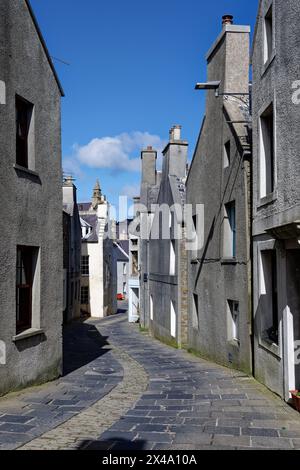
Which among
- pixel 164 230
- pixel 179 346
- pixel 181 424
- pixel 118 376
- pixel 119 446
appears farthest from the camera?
pixel 164 230

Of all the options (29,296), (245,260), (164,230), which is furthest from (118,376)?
(164,230)

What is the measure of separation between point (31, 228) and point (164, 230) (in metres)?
14.2

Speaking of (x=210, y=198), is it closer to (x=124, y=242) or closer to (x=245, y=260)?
(x=245, y=260)

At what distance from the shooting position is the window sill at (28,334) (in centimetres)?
1015

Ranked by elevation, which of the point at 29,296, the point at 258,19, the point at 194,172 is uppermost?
the point at 258,19

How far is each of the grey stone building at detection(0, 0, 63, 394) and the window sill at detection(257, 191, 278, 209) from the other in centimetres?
469

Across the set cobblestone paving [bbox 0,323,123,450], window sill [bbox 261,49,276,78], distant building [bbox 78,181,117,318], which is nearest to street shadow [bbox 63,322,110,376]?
cobblestone paving [bbox 0,323,123,450]

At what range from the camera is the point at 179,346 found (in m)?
21.0

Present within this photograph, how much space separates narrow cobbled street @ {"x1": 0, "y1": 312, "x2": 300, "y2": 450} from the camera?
701cm

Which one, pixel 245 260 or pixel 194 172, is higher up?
pixel 194 172

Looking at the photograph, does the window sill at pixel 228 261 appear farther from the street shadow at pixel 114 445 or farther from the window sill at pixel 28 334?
the street shadow at pixel 114 445

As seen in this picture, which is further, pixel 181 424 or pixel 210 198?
pixel 210 198

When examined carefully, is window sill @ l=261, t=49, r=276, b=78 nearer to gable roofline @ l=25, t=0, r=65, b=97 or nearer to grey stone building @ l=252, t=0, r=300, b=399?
grey stone building @ l=252, t=0, r=300, b=399

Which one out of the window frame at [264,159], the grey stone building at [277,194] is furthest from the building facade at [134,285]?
the window frame at [264,159]
